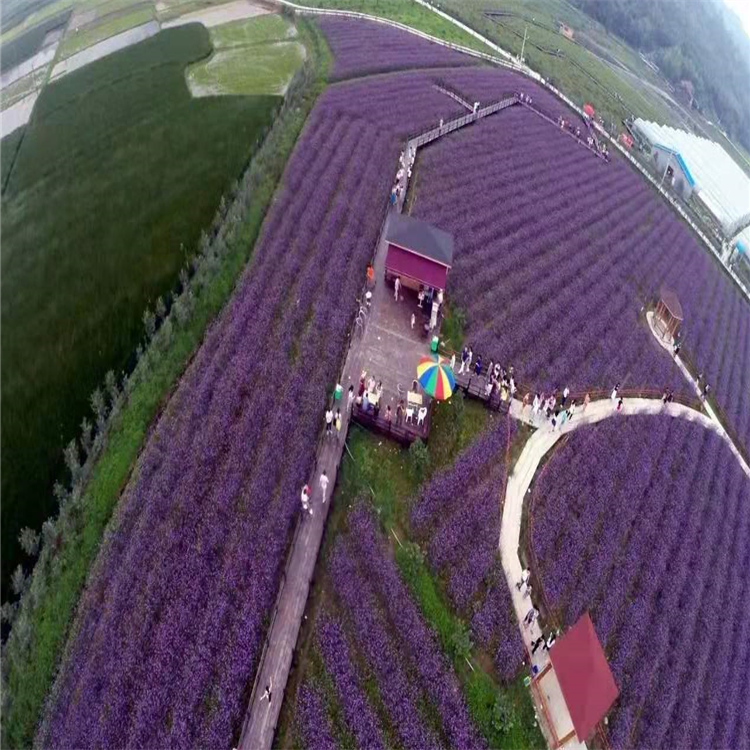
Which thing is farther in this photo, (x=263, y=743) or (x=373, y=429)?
(x=373, y=429)

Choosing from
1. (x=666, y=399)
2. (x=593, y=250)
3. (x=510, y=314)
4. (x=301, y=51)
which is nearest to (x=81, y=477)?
(x=510, y=314)

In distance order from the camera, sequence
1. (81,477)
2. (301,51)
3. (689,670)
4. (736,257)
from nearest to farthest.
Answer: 1. (81,477)
2. (689,670)
3. (301,51)
4. (736,257)

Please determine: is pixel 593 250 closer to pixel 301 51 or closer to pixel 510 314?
pixel 510 314

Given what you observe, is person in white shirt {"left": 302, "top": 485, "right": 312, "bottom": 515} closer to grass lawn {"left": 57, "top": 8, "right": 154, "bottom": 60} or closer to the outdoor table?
the outdoor table

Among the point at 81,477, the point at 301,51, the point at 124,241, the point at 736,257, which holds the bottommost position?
the point at 736,257

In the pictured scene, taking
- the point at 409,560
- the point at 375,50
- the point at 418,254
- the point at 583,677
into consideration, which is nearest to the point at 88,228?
the point at 418,254

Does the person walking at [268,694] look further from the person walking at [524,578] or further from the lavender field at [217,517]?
the person walking at [524,578]
